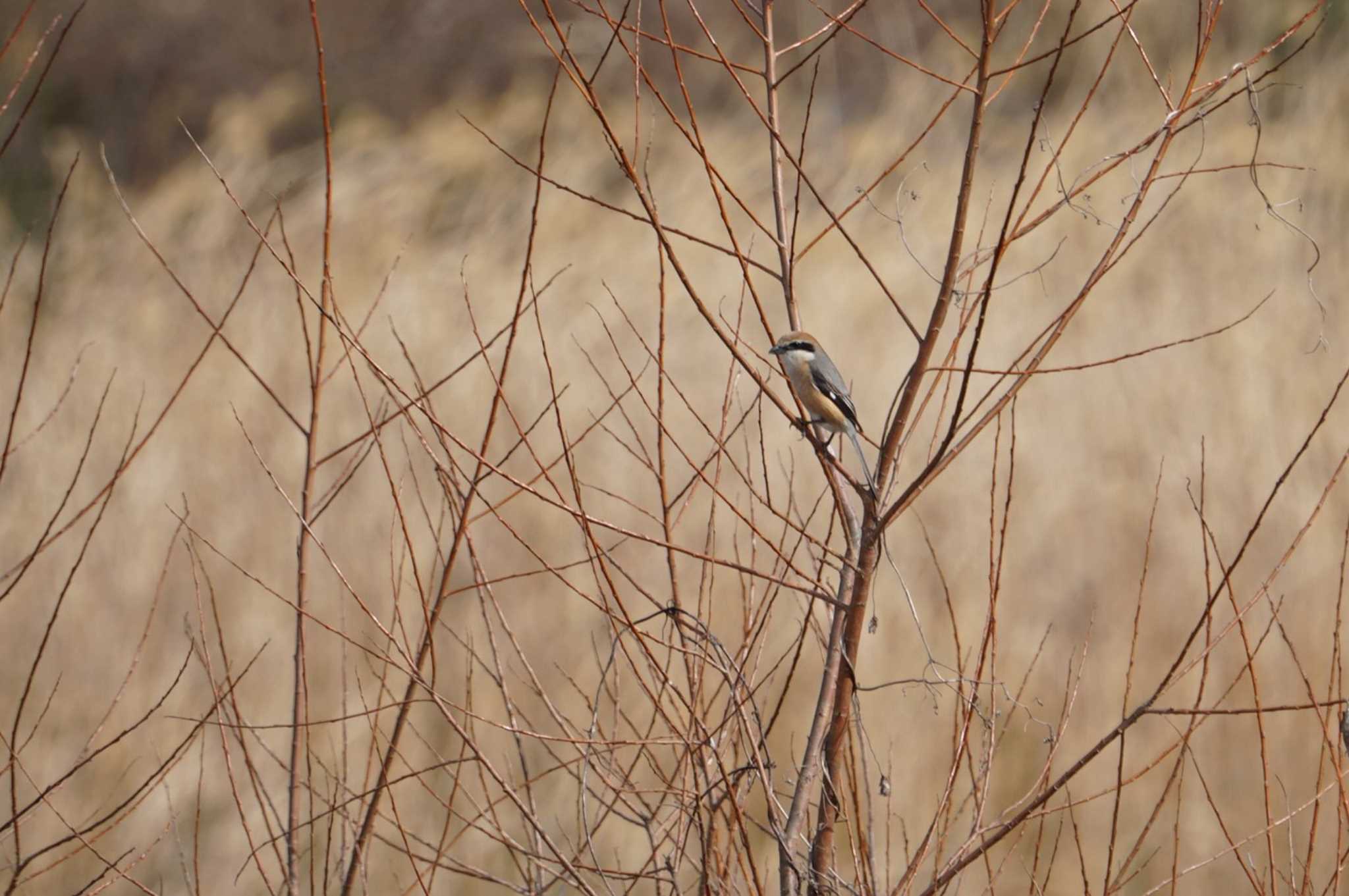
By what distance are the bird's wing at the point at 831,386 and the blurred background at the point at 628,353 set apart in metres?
1.16

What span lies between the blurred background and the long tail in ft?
4.24

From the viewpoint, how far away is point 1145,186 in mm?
1450

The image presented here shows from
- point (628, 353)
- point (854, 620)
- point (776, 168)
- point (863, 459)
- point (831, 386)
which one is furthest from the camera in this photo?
point (628, 353)

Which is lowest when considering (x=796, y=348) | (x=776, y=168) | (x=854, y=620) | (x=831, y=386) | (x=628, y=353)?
(x=854, y=620)

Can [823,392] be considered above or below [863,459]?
above

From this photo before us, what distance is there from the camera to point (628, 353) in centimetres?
792

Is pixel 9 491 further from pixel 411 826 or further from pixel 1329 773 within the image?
pixel 1329 773

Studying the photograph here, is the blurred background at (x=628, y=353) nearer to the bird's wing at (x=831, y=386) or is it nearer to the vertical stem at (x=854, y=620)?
the bird's wing at (x=831, y=386)

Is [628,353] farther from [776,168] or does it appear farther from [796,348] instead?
[776,168]

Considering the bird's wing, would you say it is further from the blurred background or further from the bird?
the blurred background

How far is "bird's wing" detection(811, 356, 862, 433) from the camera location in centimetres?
324

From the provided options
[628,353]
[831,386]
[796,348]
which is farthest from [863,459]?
[628,353]

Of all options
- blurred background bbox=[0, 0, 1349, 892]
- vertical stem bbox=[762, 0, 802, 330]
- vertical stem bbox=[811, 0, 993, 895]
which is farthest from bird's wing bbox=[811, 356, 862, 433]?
vertical stem bbox=[811, 0, 993, 895]

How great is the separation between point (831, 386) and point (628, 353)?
4.71m
